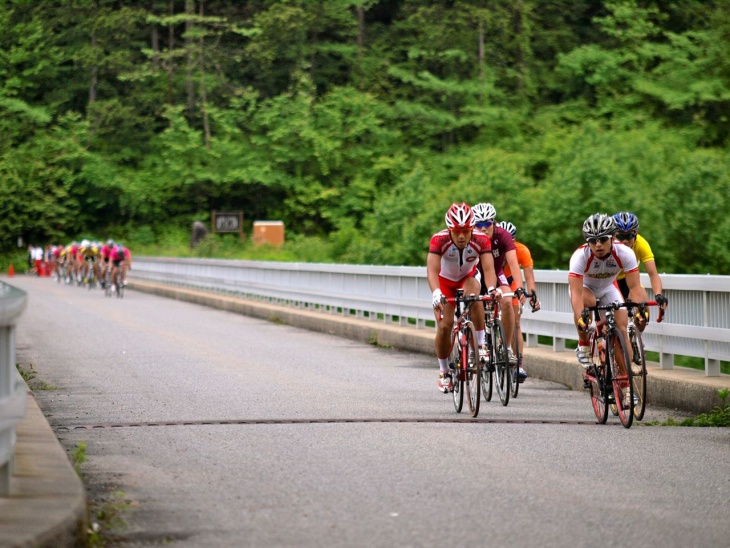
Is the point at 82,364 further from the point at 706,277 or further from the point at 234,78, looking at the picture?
the point at 234,78

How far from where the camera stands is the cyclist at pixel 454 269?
11.9 meters

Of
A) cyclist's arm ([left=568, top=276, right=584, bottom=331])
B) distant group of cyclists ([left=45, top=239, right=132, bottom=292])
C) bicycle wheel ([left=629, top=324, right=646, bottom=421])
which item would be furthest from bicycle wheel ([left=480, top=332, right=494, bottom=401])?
distant group of cyclists ([left=45, top=239, right=132, bottom=292])

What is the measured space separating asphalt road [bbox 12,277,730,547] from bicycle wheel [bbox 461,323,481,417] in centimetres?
25

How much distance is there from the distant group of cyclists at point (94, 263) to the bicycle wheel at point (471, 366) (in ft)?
93.9

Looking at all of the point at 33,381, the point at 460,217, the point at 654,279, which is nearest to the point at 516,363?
the point at 654,279

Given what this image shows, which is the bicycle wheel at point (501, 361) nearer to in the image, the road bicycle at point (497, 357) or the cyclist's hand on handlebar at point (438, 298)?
the road bicycle at point (497, 357)

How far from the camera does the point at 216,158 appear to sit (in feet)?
242

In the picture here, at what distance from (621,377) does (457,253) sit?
2.08 meters

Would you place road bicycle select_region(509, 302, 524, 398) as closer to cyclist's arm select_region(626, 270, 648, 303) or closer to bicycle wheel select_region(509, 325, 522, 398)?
bicycle wheel select_region(509, 325, 522, 398)

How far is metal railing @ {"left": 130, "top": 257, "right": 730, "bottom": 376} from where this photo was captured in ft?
41.0

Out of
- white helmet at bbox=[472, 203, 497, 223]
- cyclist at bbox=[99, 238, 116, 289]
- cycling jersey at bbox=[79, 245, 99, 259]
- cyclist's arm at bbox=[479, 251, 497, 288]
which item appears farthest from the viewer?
cycling jersey at bbox=[79, 245, 99, 259]

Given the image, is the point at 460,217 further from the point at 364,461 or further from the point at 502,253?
the point at 364,461

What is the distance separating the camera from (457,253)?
40.4ft

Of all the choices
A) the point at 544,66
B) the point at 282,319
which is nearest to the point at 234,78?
the point at 544,66
